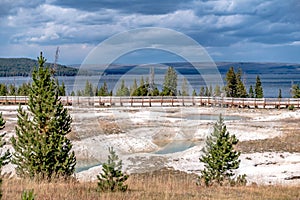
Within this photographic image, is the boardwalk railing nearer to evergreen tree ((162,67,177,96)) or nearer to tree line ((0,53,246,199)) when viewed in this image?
evergreen tree ((162,67,177,96))

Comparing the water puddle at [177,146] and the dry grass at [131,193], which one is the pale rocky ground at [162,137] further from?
the dry grass at [131,193]

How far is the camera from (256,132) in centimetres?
3903

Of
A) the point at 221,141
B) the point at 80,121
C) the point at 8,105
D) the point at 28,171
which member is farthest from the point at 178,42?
the point at 8,105

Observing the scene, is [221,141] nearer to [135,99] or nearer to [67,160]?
[67,160]

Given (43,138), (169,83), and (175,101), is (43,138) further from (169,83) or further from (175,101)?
(169,83)

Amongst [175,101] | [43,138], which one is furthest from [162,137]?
[175,101]

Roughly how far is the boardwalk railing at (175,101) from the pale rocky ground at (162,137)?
2.65 m

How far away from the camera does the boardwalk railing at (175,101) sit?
2519 inches

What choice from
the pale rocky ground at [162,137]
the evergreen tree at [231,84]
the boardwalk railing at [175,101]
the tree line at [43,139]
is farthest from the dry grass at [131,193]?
the evergreen tree at [231,84]

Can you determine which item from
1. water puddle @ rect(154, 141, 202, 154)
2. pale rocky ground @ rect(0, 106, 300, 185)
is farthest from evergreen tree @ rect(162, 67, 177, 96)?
water puddle @ rect(154, 141, 202, 154)

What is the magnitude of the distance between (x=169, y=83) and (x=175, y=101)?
19.9 meters

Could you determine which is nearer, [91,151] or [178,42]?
[178,42]

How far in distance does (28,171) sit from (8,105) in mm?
53720

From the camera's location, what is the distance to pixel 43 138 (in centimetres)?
1526
